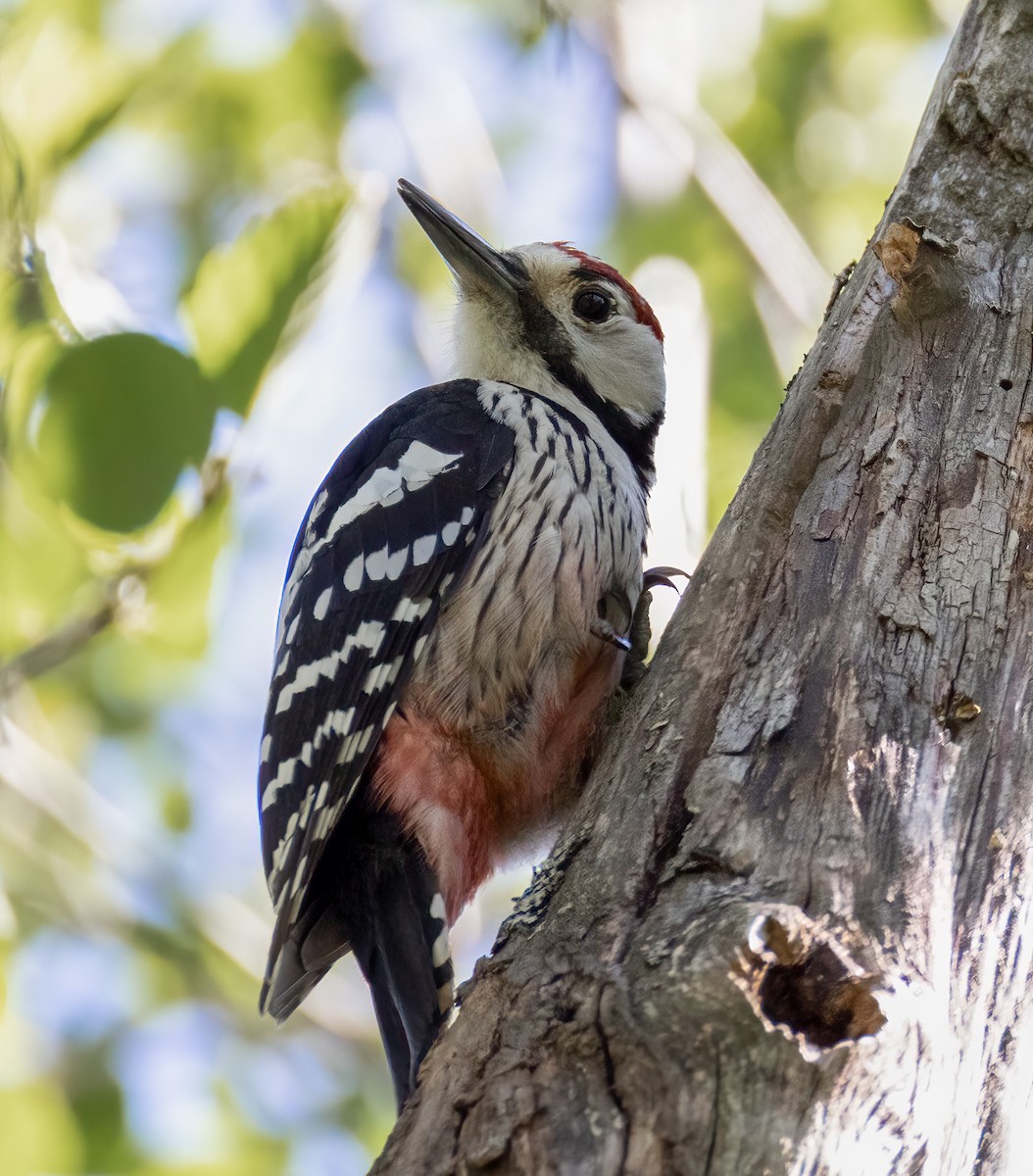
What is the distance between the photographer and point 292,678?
294cm

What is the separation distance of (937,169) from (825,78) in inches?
132

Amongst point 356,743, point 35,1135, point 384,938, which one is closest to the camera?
point 384,938

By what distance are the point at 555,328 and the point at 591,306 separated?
0.14m

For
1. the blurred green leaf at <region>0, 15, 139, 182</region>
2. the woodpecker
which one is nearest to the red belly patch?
the woodpecker

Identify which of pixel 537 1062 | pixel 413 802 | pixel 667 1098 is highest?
pixel 413 802

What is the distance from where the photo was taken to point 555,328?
3705 mm

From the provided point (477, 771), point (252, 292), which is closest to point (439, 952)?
point (477, 771)

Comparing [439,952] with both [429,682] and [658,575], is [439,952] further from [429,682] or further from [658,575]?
[658,575]

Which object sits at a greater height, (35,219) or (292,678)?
(35,219)

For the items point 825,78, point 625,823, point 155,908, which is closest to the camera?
point 625,823

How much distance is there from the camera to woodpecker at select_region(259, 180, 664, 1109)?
8.67 feet

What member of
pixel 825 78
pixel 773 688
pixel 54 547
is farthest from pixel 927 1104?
pixel 825 78

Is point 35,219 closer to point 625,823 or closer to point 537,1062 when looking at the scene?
point 625,823

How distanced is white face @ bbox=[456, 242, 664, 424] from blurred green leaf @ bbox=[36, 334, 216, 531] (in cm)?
127
